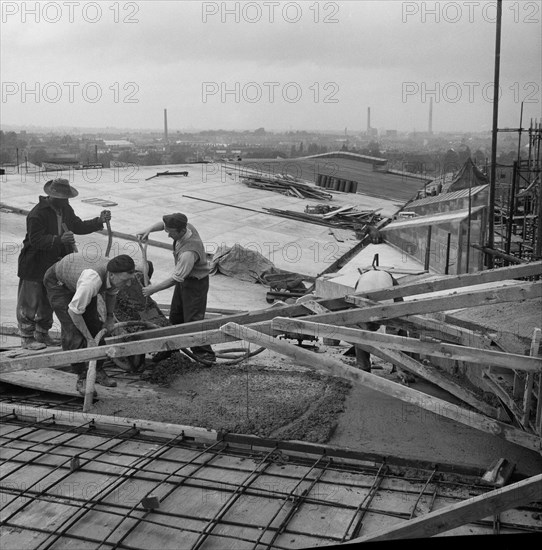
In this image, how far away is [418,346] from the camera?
166 inches

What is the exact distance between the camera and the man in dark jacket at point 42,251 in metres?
6.96

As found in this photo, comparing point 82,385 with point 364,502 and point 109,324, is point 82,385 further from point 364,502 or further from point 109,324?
point 364,502

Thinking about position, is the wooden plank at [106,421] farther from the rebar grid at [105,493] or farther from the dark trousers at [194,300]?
the dark trousers at [194,300]

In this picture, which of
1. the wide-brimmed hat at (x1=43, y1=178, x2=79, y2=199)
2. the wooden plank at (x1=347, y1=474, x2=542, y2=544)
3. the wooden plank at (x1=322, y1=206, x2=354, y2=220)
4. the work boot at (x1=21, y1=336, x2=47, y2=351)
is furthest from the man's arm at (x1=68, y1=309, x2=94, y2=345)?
the wooden plank at (x1=322, y1=206, x2=354, y2=220)

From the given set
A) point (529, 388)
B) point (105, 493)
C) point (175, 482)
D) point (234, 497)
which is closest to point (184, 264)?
point (175, 482)

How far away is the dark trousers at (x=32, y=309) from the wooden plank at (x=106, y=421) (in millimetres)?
1510

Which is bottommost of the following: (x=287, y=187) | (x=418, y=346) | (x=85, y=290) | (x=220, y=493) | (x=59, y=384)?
(x=220, y=493)

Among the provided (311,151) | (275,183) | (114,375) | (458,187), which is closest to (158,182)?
(275,183)

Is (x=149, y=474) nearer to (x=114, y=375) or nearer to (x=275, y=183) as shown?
(x=114, y=375)

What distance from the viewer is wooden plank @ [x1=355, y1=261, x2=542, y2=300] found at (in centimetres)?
503

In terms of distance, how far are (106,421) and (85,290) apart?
3.32ft

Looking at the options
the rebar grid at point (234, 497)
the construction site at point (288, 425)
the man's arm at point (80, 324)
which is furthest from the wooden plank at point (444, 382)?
the man's arm at point (80, 324)

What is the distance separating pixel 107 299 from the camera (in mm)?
5816

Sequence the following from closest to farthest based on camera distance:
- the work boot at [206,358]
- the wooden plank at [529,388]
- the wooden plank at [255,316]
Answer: the wooden plank at [529,388]
the wooden plank at [255,316]
the work boot at [206,358]
